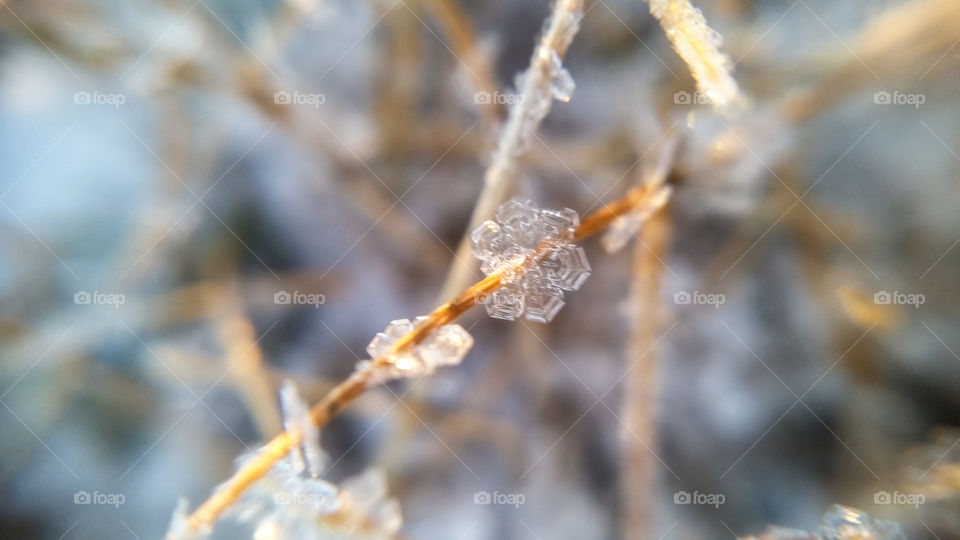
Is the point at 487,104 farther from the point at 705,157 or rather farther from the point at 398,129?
the point at 705,157

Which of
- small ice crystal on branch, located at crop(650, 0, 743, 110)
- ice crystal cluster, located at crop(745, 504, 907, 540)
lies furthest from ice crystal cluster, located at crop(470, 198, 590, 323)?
ice crystal cluster, located at crop(745, 504, 907, 540)

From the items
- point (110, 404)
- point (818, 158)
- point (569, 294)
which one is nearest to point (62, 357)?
point (110, 404)

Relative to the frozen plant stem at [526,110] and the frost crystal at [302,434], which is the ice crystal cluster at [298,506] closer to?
the frost crystal at [302,434]

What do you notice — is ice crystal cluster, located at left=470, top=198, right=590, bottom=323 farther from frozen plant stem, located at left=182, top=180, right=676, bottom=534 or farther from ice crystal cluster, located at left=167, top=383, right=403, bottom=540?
ice crystal cluster, located at left=167, top=383, right=403, bottom=540

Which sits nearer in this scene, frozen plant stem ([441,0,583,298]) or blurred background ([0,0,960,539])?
frozen plant stem ([441,0,583,298])

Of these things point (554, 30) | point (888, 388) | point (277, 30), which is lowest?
point (888, 388)

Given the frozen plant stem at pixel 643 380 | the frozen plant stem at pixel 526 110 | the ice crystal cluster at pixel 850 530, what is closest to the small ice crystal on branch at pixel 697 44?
the frozen plant stem at pixel 526 110
